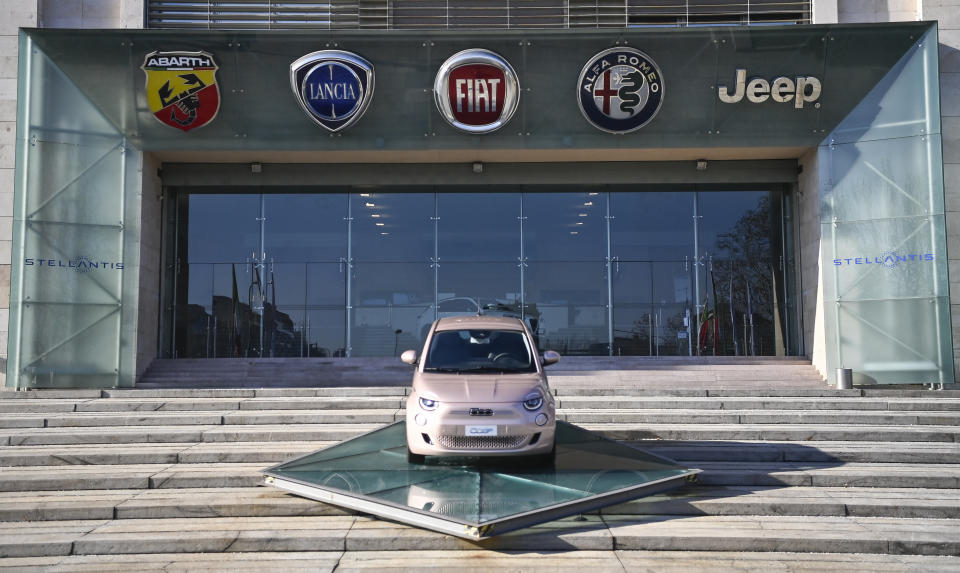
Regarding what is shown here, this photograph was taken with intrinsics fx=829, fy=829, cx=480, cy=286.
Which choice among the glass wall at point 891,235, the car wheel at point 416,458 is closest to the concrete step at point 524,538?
the car wheel at point 416,458

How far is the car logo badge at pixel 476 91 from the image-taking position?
1486cm

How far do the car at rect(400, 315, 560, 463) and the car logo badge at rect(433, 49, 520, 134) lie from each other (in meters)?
6.67

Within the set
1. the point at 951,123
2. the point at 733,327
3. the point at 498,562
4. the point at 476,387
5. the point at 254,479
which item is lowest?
the point at 498,562

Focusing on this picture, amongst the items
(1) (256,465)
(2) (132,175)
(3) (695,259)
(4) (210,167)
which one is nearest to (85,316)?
(2) (132,175)

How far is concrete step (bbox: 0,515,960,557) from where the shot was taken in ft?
22.6

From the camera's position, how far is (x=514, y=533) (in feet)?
23.1

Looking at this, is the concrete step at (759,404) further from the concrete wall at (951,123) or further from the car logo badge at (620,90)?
the car logo badge at (620,90)

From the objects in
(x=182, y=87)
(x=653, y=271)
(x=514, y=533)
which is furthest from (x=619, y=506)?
(x=182, y=87)

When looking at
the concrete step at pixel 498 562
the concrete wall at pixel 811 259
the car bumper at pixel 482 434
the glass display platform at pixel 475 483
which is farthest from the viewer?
the concrete wall at pixel 811 259

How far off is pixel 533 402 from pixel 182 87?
9.95m

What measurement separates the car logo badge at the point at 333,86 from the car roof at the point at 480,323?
6252 mm

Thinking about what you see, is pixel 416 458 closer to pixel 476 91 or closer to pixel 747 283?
pixel 476 91

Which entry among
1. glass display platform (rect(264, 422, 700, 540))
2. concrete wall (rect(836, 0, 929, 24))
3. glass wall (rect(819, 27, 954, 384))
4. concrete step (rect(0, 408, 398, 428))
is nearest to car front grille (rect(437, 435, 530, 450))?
glass display platform (rect(264, 422, 700, 540))

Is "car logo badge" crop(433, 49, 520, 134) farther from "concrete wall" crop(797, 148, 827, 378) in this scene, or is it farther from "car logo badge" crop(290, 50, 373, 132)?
"concrete wall" crop(797, 148, 827, 378)
